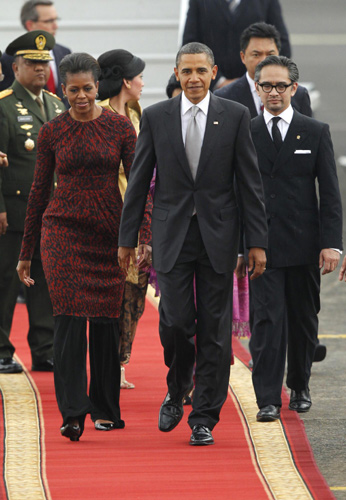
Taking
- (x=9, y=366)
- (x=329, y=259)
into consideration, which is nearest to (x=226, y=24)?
(x=9, y=366)

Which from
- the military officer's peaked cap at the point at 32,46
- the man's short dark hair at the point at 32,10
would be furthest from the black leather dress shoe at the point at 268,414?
the man's short dark hair at the point at 32,10

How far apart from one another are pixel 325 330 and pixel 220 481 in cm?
389

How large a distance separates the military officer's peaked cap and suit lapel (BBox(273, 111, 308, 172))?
1794 millimetres

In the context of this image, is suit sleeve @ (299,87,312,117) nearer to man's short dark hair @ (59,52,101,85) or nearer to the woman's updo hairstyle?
the woman's updo hairstyle

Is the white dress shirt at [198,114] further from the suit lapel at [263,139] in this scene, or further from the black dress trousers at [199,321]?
the suit lapel at [263,139]

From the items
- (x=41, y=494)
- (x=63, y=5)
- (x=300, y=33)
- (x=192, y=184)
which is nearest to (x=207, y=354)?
(x=192, y=184)

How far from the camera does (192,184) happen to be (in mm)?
5941

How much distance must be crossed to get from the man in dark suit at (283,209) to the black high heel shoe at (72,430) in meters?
0.93

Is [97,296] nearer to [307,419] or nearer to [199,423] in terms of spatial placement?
[199,423]

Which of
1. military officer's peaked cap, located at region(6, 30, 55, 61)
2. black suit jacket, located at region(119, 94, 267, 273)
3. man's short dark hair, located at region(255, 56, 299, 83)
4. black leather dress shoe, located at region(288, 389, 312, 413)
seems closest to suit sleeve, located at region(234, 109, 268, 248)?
black suit jacket, located at region(119, 94, 267, 273)

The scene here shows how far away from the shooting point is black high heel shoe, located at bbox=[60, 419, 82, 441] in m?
6.05

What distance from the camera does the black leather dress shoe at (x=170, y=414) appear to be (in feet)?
20.1

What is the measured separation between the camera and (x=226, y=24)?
361 inches

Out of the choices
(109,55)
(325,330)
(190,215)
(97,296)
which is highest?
(109,55)
